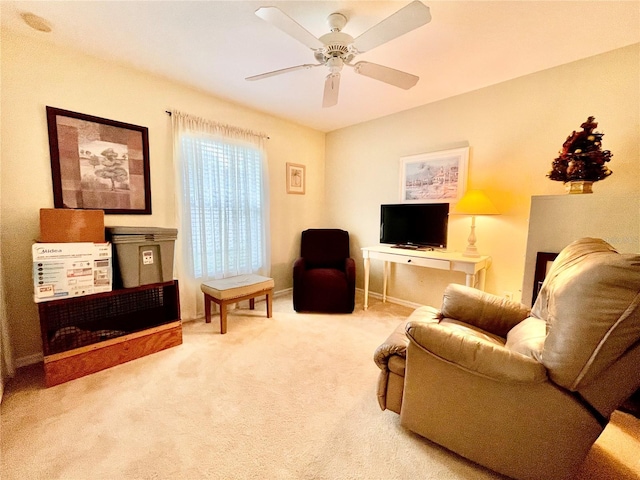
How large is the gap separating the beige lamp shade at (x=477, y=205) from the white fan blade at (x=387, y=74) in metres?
1.21

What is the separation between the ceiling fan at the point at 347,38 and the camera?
121 cm

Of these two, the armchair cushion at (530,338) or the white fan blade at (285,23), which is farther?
the white fan blade at (285,23)

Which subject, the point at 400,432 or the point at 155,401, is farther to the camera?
the point at 155,401

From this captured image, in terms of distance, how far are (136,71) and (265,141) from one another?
1.36 metres

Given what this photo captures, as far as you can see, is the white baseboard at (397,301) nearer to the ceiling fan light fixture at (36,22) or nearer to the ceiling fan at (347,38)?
the ceiling fan at (347,38)

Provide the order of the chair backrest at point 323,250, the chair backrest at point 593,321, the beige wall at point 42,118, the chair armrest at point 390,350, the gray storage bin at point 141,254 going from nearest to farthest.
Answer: the chair backrest at point 593,321, the chair armrest at point 390,350, the beige wall at point 42,118, the gray storage bin at point 141,254, the chair backrest at point 323,250

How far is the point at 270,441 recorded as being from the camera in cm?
129

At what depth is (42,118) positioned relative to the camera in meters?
1.86

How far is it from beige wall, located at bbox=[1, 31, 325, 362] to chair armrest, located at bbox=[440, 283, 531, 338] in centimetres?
264

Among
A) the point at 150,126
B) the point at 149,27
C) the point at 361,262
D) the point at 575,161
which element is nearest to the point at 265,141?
the point at 150,126

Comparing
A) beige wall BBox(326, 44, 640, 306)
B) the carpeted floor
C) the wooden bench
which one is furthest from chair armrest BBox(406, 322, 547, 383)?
the wooden bench

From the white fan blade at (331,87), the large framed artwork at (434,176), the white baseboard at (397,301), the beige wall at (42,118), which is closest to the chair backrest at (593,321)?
the white fan blade at (331,87)

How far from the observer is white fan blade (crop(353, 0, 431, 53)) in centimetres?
115

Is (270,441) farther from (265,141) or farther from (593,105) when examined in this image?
(593,105)
